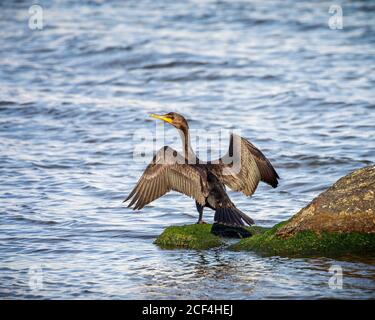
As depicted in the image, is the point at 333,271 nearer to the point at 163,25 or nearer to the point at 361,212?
the point at 361,212

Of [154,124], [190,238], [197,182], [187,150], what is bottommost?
[190,238]

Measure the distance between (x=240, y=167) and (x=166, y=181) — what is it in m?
0.96

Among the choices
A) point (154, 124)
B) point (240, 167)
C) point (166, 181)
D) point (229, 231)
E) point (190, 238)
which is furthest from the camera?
point (154, 124)

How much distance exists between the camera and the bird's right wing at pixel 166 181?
918 cm

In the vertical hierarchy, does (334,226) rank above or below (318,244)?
above

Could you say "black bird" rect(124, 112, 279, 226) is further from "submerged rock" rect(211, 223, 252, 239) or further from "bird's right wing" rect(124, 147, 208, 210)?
"submerged rock" rect(211, 223, 252, 239)

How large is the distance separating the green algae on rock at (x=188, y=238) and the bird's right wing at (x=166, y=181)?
36cm

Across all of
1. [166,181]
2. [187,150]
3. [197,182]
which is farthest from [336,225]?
[187,150]

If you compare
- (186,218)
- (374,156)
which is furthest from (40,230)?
(374,156)

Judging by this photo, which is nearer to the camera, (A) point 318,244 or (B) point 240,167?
(A) point 318,244

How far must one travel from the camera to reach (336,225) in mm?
8180

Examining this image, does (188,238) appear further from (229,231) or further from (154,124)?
(154,124)

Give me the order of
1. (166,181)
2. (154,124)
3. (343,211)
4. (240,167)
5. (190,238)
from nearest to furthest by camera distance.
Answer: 1. (343,211)
2. (190,238)
3. (166,181)
4. (240,167)
5. (154,124)

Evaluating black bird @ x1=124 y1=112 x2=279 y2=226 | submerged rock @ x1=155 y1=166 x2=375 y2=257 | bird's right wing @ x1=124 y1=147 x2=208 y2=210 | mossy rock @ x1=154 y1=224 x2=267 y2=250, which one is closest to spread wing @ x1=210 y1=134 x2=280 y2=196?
black bird @ x1=124 y1=112 x2=279 y2=226
